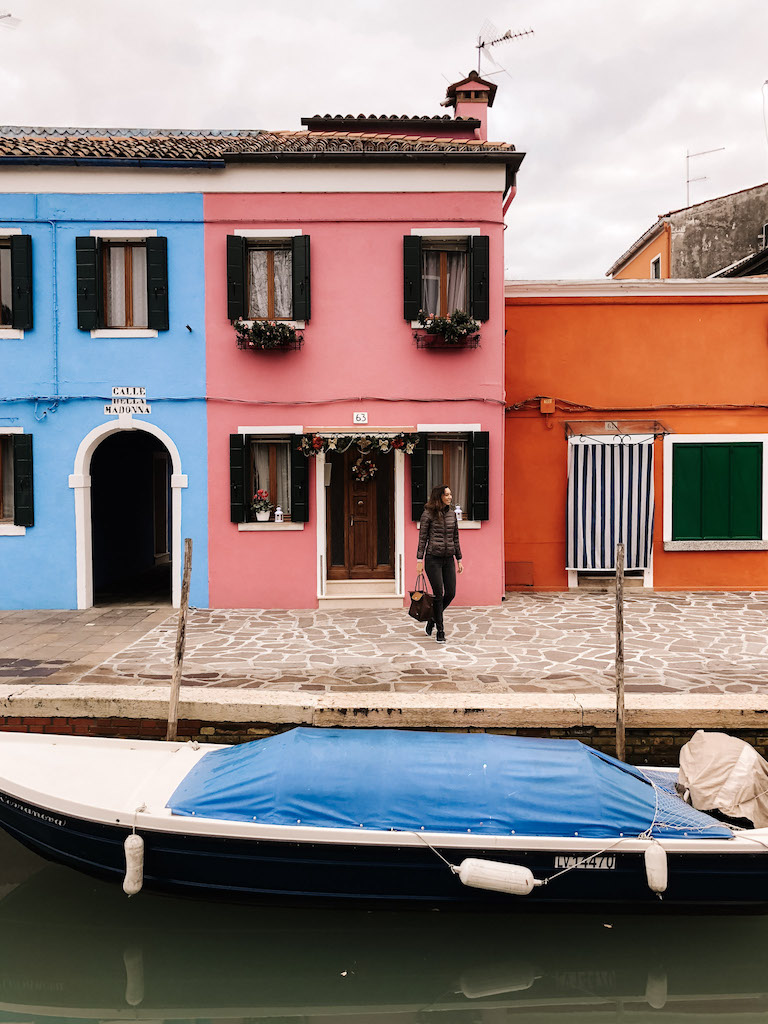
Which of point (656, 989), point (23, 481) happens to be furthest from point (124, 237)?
point (656, 989)

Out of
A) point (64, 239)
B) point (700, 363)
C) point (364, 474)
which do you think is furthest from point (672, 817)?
point (64, 239)

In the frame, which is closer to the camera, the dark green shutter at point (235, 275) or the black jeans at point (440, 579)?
the black jeans at point (440, 579)

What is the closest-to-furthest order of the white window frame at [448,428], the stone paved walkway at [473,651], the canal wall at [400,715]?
the canal wall at [400,715], the stone paved walkway at [473,651], the white window frame at [448,428]

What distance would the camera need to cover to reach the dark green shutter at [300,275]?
9602 millimetres

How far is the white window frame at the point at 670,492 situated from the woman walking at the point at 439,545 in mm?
4707

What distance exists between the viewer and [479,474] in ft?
32.4

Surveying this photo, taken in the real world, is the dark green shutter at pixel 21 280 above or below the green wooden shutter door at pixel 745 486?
above

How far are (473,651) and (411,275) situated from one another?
17.1 feet

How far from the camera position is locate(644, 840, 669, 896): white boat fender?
13.8ft

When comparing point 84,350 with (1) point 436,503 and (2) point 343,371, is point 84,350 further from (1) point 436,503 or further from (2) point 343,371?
(1) point 436,503

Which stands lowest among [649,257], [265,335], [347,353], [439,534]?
[439,534]

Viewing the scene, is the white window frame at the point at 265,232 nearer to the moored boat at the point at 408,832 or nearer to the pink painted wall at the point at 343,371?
the pink painted wall at the point at 343,371

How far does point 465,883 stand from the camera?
4215mm

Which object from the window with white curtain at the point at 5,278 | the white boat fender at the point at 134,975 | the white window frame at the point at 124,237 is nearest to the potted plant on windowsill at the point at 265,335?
the white window frame at the point at 124,237
